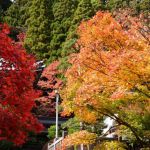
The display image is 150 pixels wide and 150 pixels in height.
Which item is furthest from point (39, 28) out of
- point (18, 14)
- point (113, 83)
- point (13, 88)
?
point (13, 88)

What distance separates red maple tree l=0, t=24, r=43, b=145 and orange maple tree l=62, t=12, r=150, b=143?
2.07 metres

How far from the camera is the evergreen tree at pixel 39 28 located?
138 ft

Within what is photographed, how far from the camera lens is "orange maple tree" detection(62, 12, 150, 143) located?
446 inches

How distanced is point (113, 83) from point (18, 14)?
123 ft

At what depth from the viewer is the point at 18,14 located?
1890 inches

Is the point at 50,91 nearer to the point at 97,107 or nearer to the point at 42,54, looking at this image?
the point at 42,54

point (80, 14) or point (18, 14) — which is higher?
point (18, 14)

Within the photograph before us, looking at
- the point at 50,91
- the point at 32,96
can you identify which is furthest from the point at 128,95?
the point at 50,91

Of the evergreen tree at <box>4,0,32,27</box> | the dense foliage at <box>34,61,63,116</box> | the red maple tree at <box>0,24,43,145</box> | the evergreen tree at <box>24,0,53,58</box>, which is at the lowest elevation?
the red maple tree at <box>0,24,43,145</box>

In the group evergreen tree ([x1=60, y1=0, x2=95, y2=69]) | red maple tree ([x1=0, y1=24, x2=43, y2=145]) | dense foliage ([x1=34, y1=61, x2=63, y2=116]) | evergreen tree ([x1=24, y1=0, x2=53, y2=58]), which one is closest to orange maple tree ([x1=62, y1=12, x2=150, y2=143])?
red maple tree ([x1=0, y1=24, x2=43, y2=145])

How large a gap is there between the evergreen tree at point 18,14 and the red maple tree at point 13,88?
36.0 metres

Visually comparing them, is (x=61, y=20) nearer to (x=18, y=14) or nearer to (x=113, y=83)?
(x=18, y=14)

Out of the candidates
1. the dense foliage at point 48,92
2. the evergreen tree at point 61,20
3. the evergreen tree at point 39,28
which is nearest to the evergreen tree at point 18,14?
the evergreen tree at point 39,28

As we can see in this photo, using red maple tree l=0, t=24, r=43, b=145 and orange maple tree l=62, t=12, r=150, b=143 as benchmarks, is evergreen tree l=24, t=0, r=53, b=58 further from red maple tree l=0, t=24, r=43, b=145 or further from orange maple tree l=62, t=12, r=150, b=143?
red maple tree l=0, t=24, r=43, b=145
